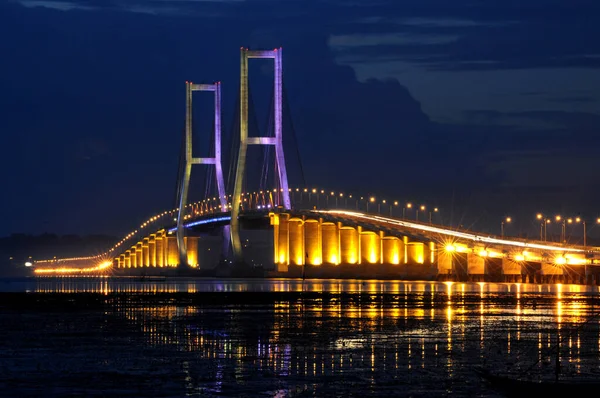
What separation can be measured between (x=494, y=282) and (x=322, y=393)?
89.8 metres

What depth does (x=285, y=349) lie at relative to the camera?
30891 mm

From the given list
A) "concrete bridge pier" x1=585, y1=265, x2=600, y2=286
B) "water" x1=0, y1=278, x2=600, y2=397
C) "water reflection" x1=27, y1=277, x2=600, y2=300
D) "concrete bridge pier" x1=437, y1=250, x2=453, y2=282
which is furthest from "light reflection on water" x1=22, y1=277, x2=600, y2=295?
"water" x1=0, y1=278, x2=600, y2=397

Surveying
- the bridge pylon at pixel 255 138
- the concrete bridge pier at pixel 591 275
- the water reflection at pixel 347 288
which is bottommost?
the water reflection at pixel 347 288

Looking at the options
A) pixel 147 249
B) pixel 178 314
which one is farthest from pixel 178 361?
pixel 147 249

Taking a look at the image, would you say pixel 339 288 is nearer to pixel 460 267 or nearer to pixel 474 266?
pixel 474 266

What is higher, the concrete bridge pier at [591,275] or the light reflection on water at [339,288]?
the concrete bridge pier at [591,275]

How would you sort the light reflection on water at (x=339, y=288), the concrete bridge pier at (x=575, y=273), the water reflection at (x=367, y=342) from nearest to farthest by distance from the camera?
1. the water reflection at (x=367, y=342)
2. the light reflection on water at (x=339, y=288)
3. the concrete bridge pier at (x=575, y=273)

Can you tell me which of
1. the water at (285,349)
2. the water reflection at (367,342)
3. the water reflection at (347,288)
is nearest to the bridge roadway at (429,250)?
the water reflection at (347,288)

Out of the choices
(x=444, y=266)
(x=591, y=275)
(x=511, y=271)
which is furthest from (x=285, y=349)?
(x=444, y=266)

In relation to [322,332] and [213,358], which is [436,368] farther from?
[322,332]

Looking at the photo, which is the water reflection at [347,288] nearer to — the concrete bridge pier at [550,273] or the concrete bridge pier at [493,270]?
the concrete bridge pier at [550,273]

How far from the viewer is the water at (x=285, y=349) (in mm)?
23562

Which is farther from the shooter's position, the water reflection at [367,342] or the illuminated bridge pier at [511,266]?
the illuminated bridge pier at [511,266]

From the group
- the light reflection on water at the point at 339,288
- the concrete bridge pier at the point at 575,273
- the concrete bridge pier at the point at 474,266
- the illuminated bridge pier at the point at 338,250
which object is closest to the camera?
the light reflection on water at the point at 339,288
